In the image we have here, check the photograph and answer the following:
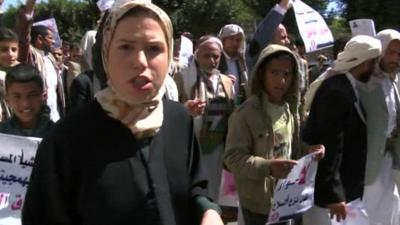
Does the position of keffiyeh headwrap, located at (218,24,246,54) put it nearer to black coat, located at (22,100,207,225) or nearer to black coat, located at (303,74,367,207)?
black coat, located at (303,74,367,207)

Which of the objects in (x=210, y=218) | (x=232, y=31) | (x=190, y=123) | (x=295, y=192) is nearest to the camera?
(x=210, y=218)

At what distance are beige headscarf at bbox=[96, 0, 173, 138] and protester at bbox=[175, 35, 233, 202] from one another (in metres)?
3.92

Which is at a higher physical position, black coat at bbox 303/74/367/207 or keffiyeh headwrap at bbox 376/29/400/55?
keffiyeh headwrap at bbox 376/29/400/55

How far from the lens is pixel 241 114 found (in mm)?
4082

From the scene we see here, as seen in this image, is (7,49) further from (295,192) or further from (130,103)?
(130,103)

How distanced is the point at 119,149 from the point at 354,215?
2.83m

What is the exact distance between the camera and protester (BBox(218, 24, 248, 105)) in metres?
6.49

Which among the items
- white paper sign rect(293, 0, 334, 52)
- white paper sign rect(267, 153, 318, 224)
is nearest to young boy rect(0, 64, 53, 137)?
white paper sign rect(267, 153, 318, 224)

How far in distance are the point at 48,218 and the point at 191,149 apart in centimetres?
48

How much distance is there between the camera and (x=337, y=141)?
4320 mm

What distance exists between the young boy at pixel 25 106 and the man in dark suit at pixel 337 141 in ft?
5.53

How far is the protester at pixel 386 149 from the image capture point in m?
5.25

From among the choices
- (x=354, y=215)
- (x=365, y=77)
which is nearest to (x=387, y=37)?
(x=365, y=77)

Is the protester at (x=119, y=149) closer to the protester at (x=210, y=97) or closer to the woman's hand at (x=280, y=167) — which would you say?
the woman's hand at (x=280, y=167)
